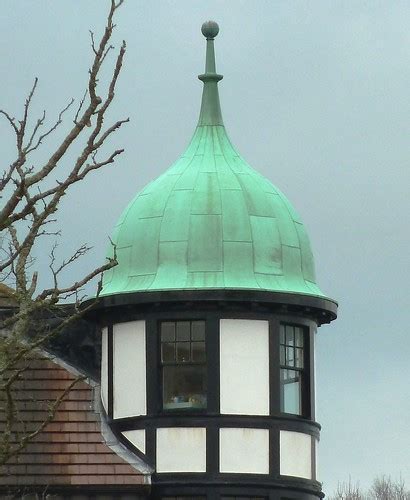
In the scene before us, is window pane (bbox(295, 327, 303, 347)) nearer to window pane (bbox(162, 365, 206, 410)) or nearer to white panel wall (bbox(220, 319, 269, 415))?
white panel wall (bbox(220, 319, 269, 415))

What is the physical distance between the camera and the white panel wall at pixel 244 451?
35.1 metres

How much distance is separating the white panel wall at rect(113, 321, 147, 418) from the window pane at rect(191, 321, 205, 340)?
0.84 metres

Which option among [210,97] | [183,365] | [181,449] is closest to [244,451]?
[181,449]

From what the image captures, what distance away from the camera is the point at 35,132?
23281 mm

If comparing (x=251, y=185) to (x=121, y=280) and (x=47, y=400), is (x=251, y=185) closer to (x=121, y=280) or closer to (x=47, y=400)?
(x=121, y=280)

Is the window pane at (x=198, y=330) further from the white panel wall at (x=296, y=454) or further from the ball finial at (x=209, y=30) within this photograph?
the ball finial at (x=209, y=30)

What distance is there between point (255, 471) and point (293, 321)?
257cm

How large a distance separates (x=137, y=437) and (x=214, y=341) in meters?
1.98

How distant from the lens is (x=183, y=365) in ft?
116

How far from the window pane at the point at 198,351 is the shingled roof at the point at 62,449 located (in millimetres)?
1852

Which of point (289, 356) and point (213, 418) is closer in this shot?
point (213, 418)

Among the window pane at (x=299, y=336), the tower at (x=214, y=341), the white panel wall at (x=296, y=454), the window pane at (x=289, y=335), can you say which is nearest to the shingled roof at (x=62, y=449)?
the tower at (x=214, y=341)

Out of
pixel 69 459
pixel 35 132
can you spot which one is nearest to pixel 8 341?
pixel 35 132

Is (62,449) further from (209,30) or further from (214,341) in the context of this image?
(209,30)
